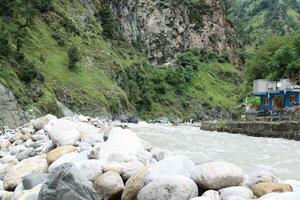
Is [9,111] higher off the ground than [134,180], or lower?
lower

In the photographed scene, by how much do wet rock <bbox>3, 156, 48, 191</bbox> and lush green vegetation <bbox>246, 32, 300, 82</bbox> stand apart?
59.2 metres

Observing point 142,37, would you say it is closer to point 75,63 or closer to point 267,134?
point 75,63

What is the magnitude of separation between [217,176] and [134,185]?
60.4 inches

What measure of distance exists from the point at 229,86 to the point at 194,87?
14538 mm

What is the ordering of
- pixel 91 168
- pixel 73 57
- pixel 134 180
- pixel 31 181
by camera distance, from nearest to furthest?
pixel 134 180 → pixel 91 168 → pixel 31 181 → pixel 73 57

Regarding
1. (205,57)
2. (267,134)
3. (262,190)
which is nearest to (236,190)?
(262,190)

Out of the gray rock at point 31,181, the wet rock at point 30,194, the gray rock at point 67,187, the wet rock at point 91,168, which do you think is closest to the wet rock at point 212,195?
the gray rock at point 67,187

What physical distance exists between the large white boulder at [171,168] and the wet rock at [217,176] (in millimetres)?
324

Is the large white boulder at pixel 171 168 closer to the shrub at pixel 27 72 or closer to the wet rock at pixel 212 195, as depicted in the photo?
the wet rock at pixel 212 195

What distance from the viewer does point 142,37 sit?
130500mm

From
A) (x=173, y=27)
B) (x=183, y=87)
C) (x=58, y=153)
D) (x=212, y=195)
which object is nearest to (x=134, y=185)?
(x=212, y=195)

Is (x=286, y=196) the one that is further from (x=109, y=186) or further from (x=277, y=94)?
(x=277, y=94)

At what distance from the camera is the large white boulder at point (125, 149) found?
1076 centimetres

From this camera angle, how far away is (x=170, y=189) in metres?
8.17
